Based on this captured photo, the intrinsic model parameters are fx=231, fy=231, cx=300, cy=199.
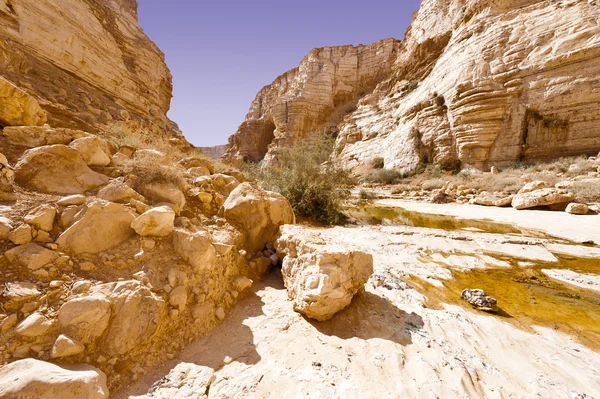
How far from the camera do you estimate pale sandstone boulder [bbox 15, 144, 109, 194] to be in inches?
88.7

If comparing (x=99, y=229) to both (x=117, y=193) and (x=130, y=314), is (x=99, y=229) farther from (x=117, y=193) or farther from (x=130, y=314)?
(x=130, y=314)

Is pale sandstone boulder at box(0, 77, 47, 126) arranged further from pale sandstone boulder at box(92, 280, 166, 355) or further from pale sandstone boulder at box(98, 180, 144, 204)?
pale sandstone boulder at box(92, 280, 166, 355)

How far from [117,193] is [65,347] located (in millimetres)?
1478

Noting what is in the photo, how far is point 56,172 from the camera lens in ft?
7.89

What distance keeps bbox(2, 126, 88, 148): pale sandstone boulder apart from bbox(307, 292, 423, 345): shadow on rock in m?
3.61

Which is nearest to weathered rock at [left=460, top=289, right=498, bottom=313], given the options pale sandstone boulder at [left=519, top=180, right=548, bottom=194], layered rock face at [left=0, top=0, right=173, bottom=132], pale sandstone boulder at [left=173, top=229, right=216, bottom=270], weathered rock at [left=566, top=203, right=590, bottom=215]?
pale sandstone boulder at [left=173, top=229, right=216, bottom=270]

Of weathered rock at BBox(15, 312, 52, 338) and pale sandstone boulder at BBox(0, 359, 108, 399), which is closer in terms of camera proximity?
pale sandstone boulder at BBox(0, 359, 108, 399)

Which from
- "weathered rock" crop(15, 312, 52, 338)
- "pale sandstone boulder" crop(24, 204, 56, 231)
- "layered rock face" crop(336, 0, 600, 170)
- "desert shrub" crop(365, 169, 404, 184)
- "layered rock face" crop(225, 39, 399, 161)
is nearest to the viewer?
"weathered rock" crop(15, 312, 52, 338)

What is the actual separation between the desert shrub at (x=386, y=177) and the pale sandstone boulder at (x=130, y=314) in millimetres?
17609

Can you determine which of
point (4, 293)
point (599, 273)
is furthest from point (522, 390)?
point (599, 273)

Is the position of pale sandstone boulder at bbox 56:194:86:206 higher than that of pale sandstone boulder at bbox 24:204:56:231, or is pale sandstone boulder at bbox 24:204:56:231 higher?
pale sandstone boulder at bbox 56:194:86:206

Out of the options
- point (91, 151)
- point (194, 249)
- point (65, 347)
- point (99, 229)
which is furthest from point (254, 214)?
point (65, 347)

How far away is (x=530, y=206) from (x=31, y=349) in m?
12.3

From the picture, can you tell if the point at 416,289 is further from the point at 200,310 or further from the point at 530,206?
the point at 530,206
